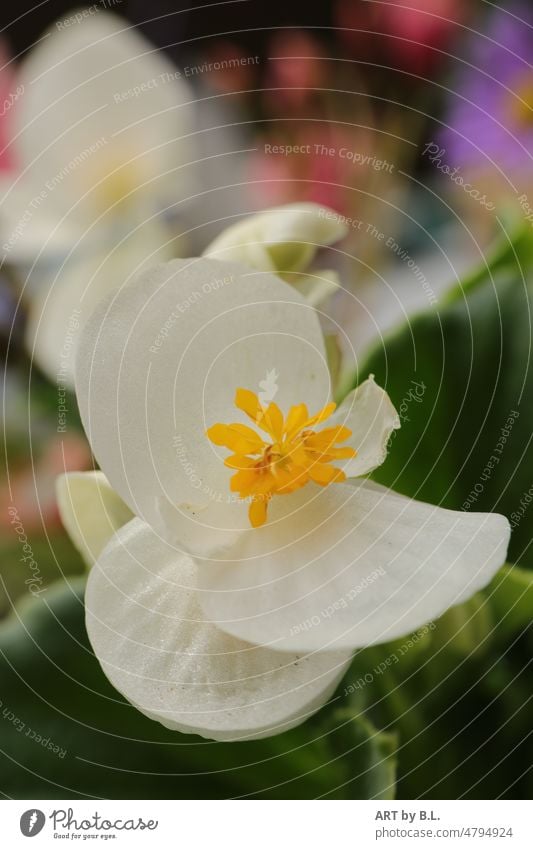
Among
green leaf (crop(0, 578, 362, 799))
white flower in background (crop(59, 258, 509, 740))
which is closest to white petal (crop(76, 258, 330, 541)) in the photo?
white flower in background (crop(59, 258, 509, 740))

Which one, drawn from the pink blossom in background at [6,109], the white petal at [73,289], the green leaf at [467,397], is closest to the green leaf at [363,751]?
the green leaf at [467,397]

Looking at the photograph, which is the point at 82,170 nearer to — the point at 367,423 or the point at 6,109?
the point at 6,109

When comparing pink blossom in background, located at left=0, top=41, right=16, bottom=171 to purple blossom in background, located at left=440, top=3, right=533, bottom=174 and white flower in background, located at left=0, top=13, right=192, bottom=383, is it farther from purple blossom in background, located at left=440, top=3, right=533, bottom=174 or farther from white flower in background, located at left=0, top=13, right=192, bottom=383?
purple blossom in background, located at left=440, top=3, right=533, bottom=174

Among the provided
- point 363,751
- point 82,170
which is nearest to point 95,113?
point 82,170

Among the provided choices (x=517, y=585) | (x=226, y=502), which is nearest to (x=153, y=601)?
(x=226, y=502)

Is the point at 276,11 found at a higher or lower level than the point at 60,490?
higher
